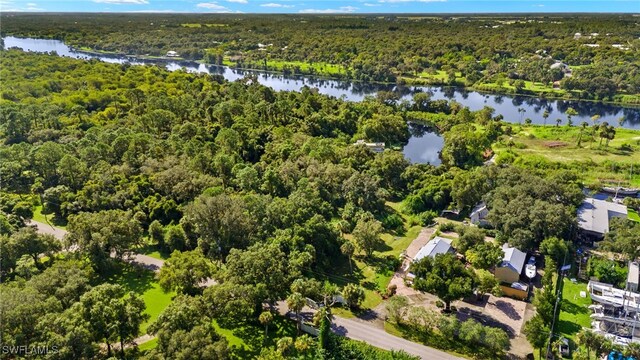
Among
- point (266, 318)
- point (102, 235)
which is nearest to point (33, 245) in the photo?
point (102, 235)

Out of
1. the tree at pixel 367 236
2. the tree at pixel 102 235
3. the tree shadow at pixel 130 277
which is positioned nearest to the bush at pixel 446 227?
the tree at pixel 367 236

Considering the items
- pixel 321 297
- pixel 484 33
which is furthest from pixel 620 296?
pixel 484 33

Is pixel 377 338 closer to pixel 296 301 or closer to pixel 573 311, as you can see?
pixel 296 301

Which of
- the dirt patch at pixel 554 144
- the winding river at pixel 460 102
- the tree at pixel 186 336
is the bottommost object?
the tree at pixel 186 336

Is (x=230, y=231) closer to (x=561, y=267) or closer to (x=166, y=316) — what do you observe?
(x=166, y=316)

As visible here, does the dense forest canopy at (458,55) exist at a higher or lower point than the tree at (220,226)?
higher

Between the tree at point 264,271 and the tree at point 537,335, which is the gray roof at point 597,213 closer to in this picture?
the tree at point 537,335
